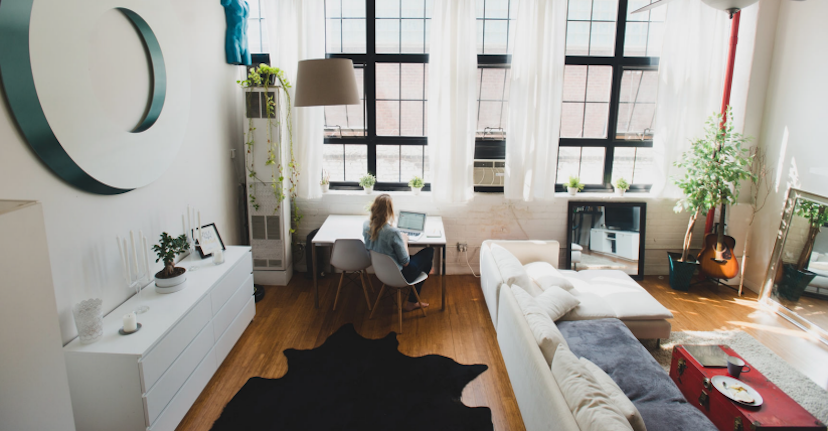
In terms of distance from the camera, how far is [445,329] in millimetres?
3809

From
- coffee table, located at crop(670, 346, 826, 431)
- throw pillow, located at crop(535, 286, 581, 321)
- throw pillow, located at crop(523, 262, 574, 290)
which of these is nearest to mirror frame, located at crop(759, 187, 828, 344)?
coffee table, located at crop(670, 346, 826, 431)

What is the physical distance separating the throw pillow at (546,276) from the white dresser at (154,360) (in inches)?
99.4

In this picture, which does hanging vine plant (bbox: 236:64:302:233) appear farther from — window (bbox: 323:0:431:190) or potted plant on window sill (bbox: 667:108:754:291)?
potted plant on window sill (bbox: 667:108:754:291)

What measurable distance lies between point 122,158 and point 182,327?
107 centimetres

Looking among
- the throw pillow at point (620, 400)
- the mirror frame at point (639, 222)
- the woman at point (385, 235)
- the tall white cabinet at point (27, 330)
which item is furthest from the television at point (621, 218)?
the tall white cabinet at point (27, 330)

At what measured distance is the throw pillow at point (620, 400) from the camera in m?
1.93

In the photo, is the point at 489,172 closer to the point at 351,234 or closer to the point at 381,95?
the point at 381,95

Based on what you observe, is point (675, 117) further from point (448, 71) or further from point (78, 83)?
point (78, 83)

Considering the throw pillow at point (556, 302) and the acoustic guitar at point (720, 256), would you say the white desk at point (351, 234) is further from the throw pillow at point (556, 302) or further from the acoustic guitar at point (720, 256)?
the acoustic guitar at point (720, 256)

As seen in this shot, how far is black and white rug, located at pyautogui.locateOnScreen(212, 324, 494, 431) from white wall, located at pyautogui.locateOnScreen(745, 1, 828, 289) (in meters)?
3.44

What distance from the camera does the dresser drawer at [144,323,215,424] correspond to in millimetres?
2311

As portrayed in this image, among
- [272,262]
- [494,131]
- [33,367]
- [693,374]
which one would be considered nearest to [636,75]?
[494,131]

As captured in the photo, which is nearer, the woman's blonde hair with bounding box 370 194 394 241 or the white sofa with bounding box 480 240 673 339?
the white sofa with bounding box 480 240 673 339

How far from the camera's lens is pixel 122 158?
2.64m
